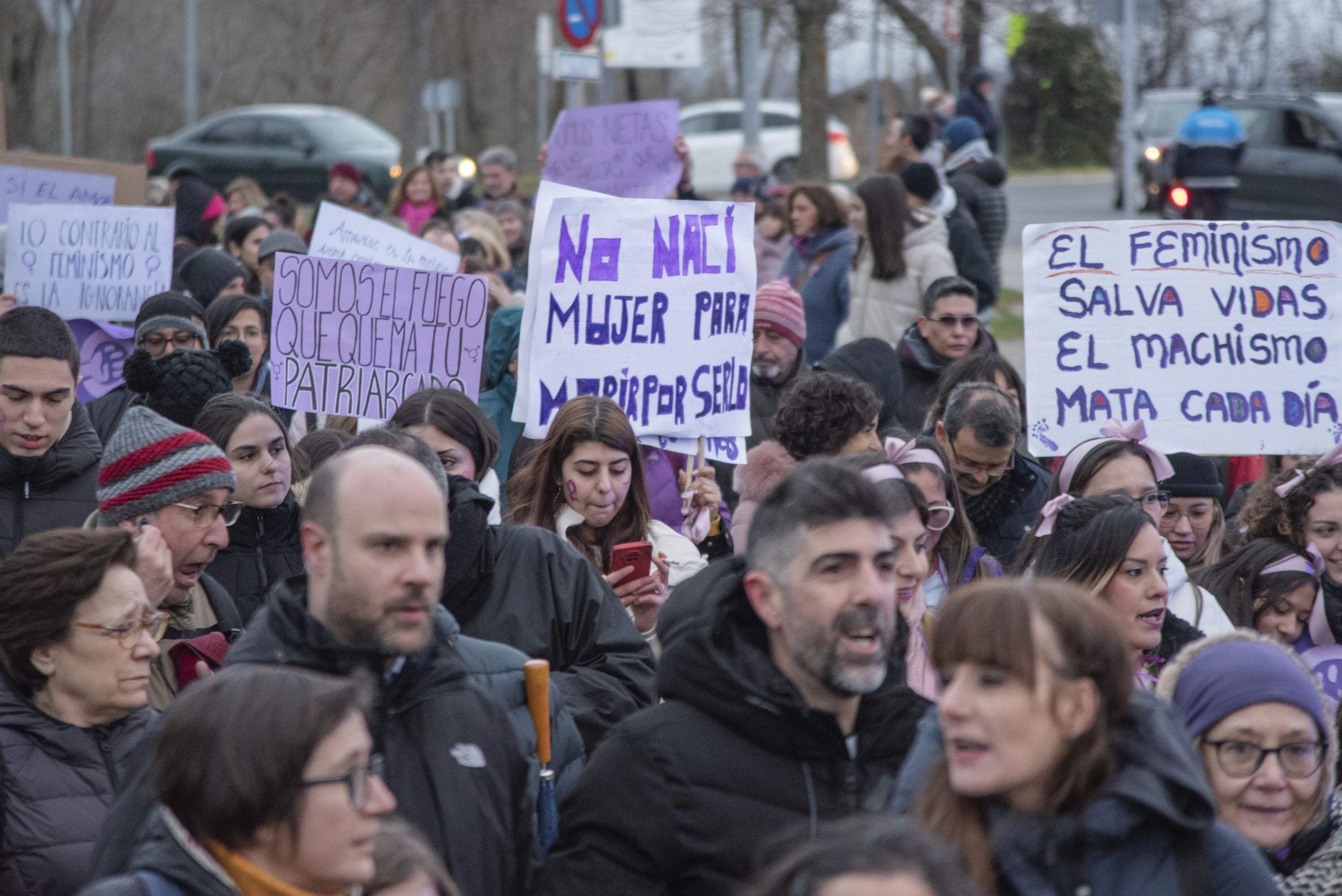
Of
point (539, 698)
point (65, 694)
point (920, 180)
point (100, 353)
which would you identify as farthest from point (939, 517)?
point (920, 180)

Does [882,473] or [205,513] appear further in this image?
[205,513]

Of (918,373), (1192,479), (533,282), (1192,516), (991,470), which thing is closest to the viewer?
(991,470)

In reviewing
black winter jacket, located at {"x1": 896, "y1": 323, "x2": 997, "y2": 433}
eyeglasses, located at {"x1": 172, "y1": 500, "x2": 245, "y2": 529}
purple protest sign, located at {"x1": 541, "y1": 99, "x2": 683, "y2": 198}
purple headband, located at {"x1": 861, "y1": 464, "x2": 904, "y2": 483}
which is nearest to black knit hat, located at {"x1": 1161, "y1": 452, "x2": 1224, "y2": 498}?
black winter jacket, located at {"x1": 896, "y1": 323, "x2": 997, "y2": 433}

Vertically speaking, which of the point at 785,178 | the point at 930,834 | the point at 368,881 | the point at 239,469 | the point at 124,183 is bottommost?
the point at 368,881

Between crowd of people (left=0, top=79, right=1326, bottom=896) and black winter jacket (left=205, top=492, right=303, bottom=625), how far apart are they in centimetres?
1

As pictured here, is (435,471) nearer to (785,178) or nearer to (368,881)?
(368,881)

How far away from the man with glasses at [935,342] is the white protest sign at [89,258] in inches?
153

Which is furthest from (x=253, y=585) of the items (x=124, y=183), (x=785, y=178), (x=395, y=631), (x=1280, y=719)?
(x=785, y=178)

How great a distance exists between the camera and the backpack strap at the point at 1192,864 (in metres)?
2.64

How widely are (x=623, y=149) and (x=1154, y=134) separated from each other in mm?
20386

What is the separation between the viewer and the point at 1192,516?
592 cm

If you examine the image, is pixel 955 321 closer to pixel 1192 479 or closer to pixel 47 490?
pixel 1192 479

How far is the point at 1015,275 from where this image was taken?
20.9m

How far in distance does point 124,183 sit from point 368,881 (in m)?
8.58
